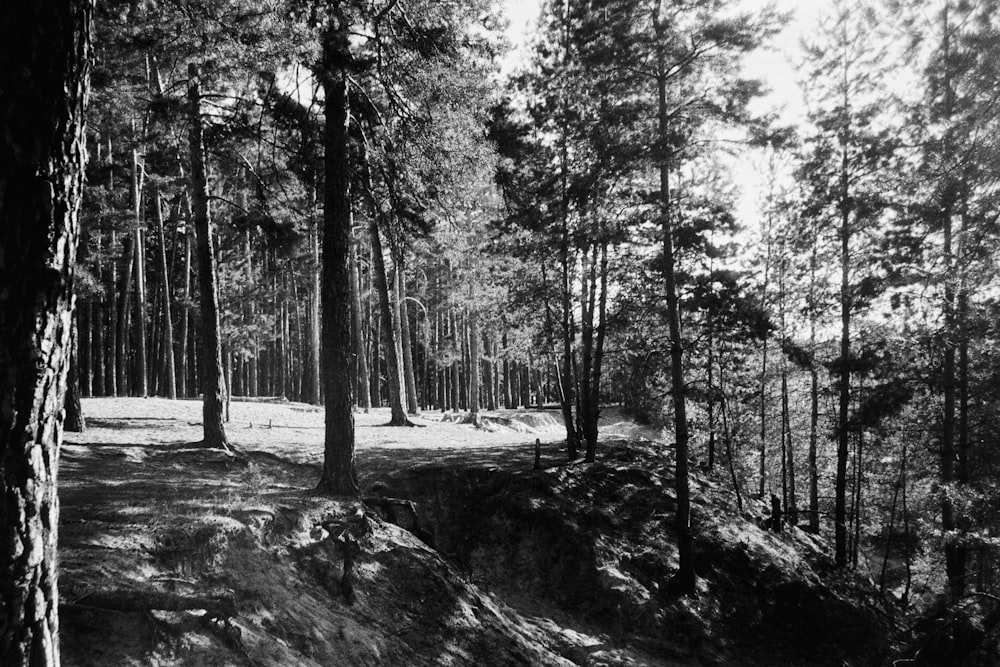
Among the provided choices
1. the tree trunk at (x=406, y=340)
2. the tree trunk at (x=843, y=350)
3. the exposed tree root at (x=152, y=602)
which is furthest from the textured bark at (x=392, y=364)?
the exposed tree root at (x=152, y=602)

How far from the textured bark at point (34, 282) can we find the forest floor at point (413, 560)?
7.40 ft

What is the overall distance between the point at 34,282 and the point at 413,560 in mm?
Answer: 7164

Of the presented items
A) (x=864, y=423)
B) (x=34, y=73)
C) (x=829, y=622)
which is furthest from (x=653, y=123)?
(x=34, y=73)

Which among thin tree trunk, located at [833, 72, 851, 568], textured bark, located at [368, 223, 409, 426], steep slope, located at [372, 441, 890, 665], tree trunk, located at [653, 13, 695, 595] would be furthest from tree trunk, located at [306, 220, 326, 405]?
thin tree trunk, located at [833, 72, 851, 568]

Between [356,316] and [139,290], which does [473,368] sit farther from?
[139,290]

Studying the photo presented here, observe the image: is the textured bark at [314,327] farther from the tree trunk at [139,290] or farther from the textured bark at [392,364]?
the tree trunk at [139,290]

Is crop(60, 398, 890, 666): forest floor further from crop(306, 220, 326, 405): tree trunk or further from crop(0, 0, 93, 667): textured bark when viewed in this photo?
crop(306, 220, 326, 405): tree trunk

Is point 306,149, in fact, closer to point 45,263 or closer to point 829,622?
point 45,263

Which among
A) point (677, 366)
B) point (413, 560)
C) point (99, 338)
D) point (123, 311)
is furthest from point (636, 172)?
point (99, 338)

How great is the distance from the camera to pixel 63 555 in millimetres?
5348

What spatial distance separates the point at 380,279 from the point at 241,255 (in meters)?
18.5

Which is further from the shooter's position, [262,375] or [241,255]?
[262,375]

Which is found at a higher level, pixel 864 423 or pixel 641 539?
pixel 864 423

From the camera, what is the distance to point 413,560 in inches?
340
